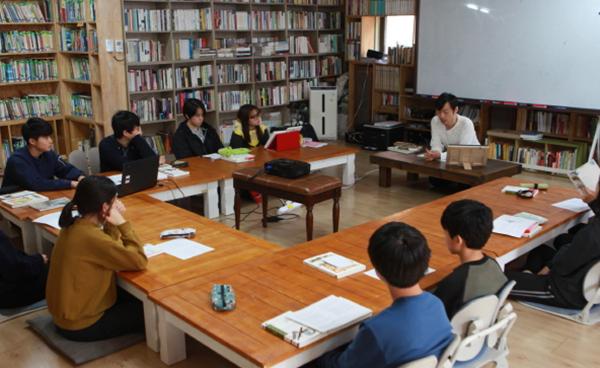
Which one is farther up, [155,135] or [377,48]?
[377,48]

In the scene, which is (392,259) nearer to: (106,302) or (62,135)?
(106,302)

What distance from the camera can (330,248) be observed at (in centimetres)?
318

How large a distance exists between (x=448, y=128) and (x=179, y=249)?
3.55 meters

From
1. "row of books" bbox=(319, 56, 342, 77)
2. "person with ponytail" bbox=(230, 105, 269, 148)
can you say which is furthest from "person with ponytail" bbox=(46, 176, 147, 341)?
"row of books" bbox=(319, 56, 342, 77)

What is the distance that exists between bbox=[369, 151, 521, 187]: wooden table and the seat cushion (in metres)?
1.41

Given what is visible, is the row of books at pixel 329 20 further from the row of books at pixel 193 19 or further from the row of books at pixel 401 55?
the row of books at pixel 193 19

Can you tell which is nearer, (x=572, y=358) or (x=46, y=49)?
(x=572, y=358)

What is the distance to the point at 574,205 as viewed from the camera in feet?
13.1

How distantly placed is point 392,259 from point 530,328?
1.74m

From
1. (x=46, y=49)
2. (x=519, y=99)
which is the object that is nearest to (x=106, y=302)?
(x=46, y=49)

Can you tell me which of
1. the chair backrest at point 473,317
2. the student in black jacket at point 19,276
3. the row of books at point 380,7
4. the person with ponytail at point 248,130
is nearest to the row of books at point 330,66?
the row of books at point 380,7

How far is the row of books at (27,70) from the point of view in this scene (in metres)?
6.88

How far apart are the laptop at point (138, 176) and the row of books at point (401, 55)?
492 centimetres

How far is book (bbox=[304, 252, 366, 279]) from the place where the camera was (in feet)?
9.25
